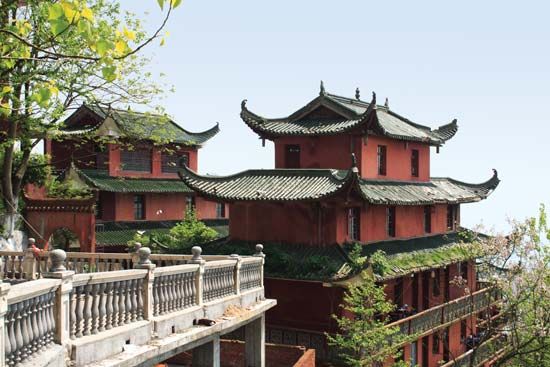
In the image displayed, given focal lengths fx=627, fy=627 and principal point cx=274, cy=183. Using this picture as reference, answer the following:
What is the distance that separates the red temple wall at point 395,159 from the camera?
25.3 meters

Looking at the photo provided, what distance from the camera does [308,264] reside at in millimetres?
21516

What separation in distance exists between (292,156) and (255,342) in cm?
1258

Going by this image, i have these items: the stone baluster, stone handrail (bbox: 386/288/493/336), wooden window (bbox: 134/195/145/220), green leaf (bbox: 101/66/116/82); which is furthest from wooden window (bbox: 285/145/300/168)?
green leaf (bbox: 101/66/116/82)

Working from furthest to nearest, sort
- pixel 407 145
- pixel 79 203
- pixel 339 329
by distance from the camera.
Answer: pixel 407 145 → pixel 79 203 → pixel 339 329

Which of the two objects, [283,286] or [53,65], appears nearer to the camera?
[53,65]

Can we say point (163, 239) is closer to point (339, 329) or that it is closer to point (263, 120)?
point (263, 120)

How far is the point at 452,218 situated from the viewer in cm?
3319

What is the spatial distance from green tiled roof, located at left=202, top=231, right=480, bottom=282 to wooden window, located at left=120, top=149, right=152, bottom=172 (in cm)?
1321

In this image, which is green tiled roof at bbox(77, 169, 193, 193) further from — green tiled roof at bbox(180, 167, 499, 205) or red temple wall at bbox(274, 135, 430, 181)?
red temple wall at bbox(274, 135, 430, 181)

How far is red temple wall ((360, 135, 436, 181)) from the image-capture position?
25328 mm

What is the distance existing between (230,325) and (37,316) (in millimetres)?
6008

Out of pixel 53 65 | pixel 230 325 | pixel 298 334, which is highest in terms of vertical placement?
pixel 53 65

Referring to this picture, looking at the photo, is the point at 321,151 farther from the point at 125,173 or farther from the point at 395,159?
the point at 125,173

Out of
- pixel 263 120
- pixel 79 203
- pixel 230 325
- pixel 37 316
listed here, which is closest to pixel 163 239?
pixel 79 203
